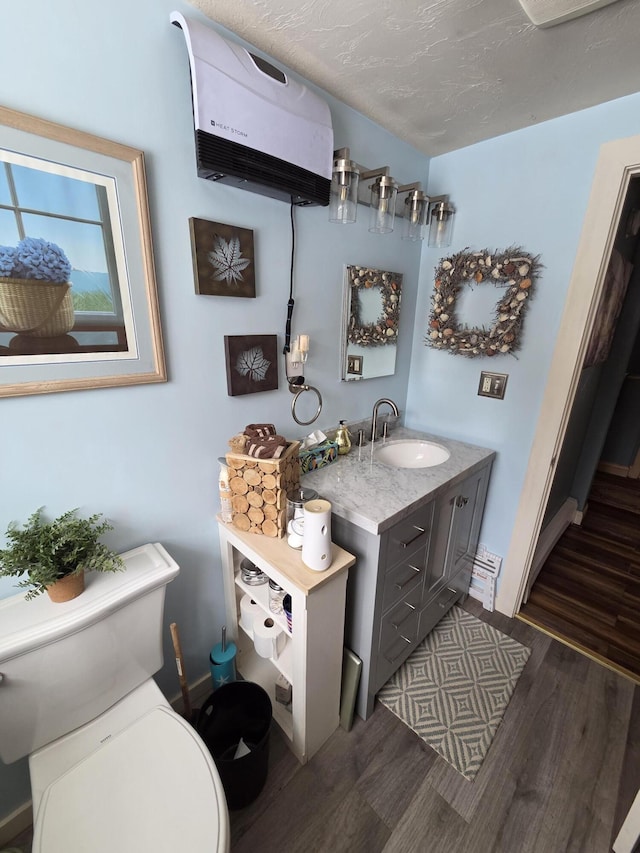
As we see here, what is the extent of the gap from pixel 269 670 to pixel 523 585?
51.9 inches

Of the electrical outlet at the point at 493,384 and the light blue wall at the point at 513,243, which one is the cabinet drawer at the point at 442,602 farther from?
the electrical outlet at the point at 493,384

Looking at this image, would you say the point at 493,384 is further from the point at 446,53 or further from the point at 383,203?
the point at 446,53

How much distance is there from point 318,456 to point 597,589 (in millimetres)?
1885

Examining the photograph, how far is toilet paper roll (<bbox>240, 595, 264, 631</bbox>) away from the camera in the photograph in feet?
4.24

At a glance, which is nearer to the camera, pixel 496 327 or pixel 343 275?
pixel 343 275

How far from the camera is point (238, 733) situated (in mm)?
1210

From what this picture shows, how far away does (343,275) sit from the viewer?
1478 mm

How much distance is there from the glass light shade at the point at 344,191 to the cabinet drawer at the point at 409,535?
111 cm

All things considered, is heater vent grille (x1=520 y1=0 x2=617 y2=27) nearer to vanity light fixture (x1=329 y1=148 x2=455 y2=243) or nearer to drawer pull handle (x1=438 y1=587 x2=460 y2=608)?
vanity light fixture (x1=329 y1=148 x2=455 y2=243)

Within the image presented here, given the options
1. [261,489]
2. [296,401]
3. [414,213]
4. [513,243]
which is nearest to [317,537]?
[261,489]

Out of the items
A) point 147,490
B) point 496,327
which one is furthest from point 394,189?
point 147,490

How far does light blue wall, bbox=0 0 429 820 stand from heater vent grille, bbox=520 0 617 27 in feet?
2.13

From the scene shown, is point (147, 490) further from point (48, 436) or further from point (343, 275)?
point (343, 275)

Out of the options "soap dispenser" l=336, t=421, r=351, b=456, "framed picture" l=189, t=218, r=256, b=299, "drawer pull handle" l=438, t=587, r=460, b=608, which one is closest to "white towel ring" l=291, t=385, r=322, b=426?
"soap dispenser" l=336, t=421, r=351, b=456
